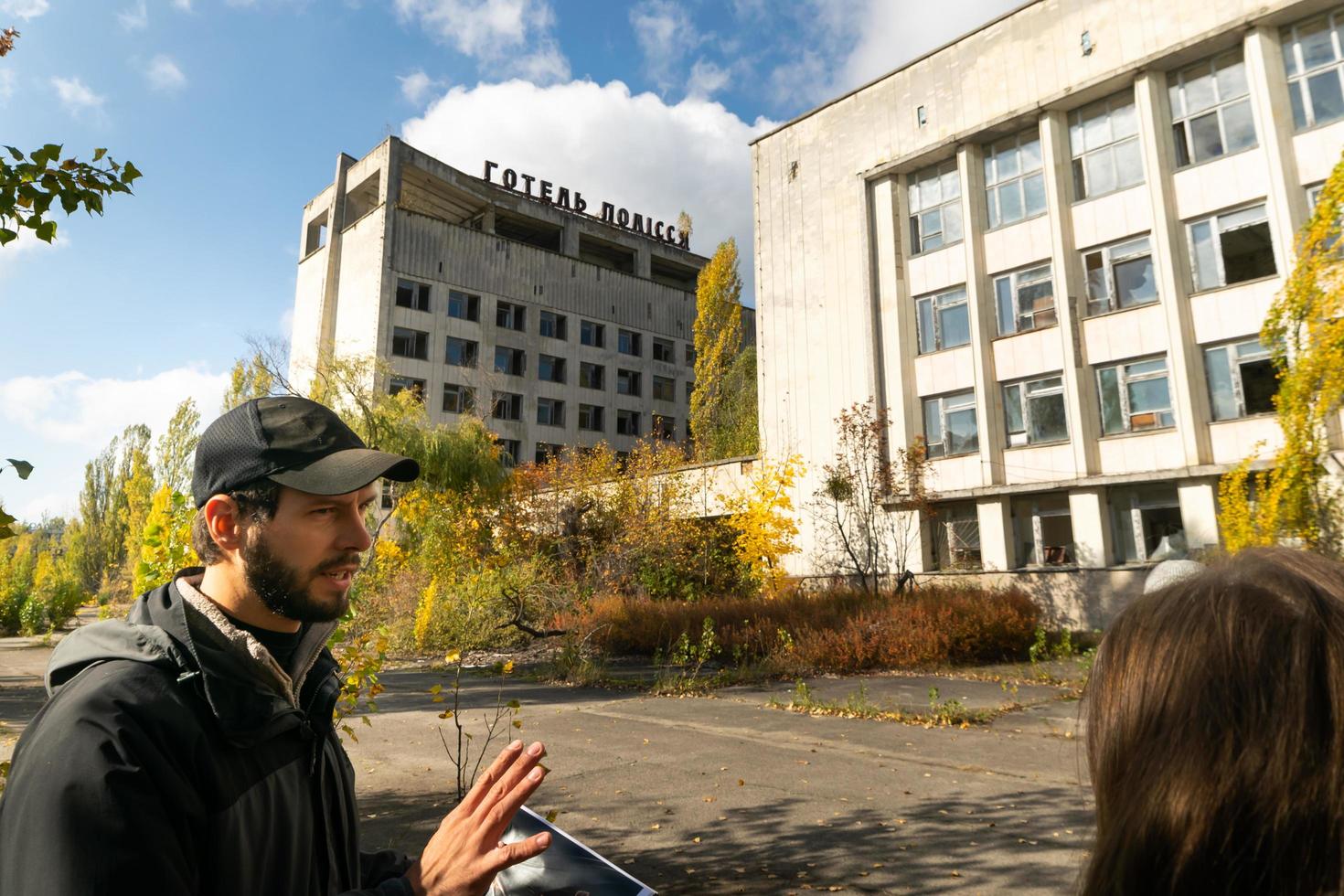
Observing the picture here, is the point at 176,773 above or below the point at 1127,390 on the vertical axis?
below

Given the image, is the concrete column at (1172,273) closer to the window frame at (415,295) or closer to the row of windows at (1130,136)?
the row of windows at (1130,136)

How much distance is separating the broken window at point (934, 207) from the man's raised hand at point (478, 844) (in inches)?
980

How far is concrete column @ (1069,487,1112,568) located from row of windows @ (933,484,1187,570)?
0.19 meters

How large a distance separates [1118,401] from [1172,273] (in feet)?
10.9

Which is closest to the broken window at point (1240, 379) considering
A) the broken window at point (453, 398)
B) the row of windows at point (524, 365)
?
the row of windows at point (524, 365)

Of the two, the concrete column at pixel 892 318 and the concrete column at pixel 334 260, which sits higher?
the concrete column at pixel 334 260

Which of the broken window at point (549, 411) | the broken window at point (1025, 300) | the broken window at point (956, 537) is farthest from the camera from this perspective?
the broken window at point (549, 411)

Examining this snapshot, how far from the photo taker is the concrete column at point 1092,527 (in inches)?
787

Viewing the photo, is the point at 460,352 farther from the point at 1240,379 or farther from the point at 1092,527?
the point at 1240,379

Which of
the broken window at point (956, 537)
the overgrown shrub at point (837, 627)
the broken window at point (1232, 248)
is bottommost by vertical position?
the overgrown shrub at point (837, 627)

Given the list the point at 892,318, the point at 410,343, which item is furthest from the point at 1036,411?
the point at 410,343

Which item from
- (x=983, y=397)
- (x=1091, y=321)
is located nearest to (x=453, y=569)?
(x=983, y=397)

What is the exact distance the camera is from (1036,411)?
21859 mm

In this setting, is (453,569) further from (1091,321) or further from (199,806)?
(199,806)
